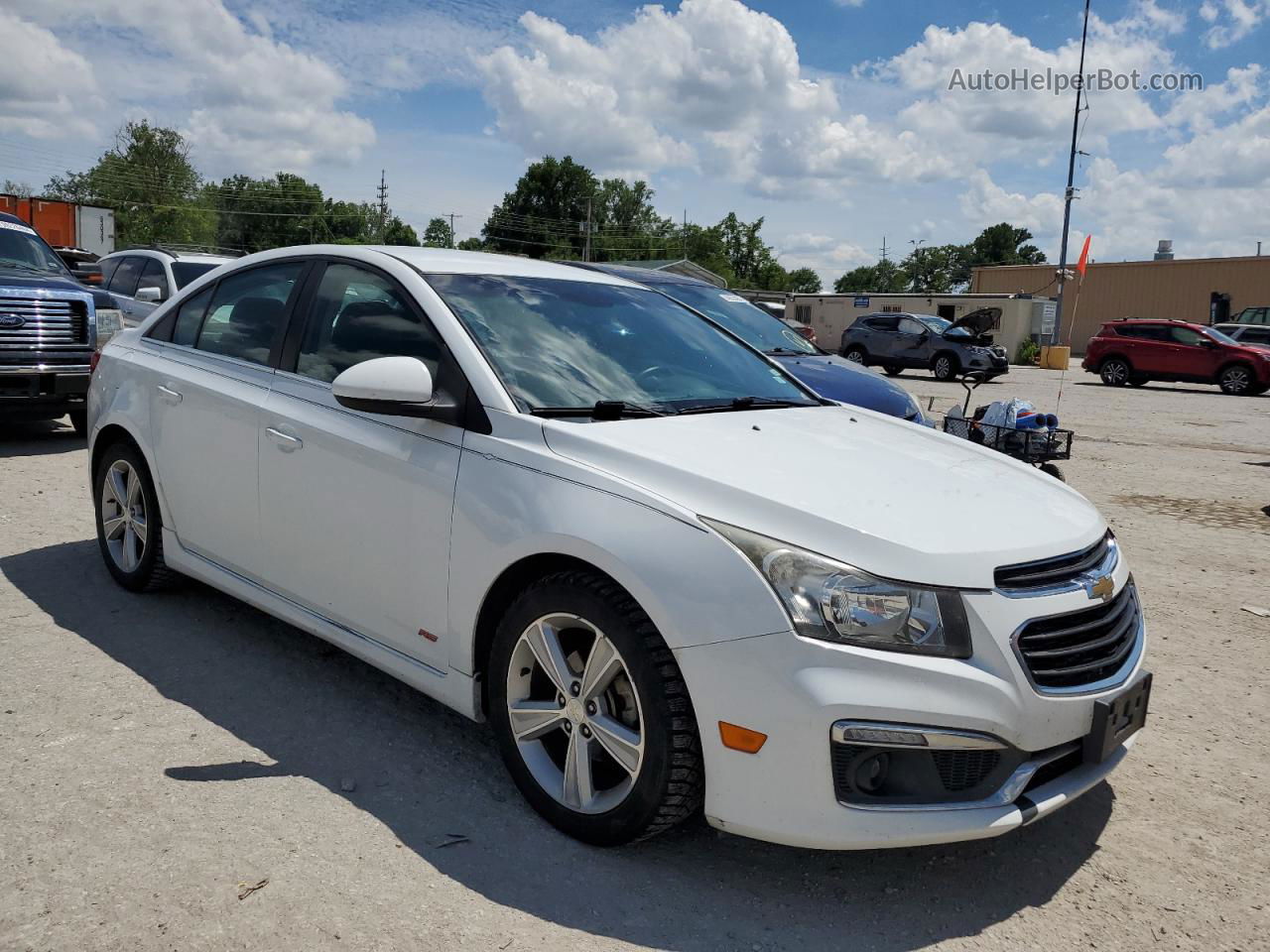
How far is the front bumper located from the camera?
2.42 meters

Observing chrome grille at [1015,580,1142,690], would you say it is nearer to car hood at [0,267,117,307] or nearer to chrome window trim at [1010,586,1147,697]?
chrome window trim at [1010,586,1147,697]

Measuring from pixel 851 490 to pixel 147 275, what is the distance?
40.4 ft

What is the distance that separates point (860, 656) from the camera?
2426 mm

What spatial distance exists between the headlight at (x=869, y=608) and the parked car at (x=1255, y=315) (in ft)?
104

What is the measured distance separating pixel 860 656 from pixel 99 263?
14382mm

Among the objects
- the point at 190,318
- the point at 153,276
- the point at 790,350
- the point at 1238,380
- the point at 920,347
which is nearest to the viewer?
the point at 190,318

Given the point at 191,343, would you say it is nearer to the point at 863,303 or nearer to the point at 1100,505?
the point at 1100,505

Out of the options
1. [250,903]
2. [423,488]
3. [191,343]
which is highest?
[191,343]

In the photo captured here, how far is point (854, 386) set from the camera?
7.53m

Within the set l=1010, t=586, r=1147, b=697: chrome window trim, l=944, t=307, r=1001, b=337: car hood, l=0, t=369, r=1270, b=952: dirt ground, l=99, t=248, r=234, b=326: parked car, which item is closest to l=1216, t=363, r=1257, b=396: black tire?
l=944, t=307, r=1001, b=337: car hood

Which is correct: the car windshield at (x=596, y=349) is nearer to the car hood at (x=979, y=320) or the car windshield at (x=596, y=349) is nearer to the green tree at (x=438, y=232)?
the car hood at (x=979, y=320)

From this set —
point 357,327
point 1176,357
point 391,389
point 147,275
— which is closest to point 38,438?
point 147,275

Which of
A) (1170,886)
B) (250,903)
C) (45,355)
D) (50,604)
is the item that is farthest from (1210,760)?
(45,355)

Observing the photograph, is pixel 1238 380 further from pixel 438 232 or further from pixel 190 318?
pixel 438 232
